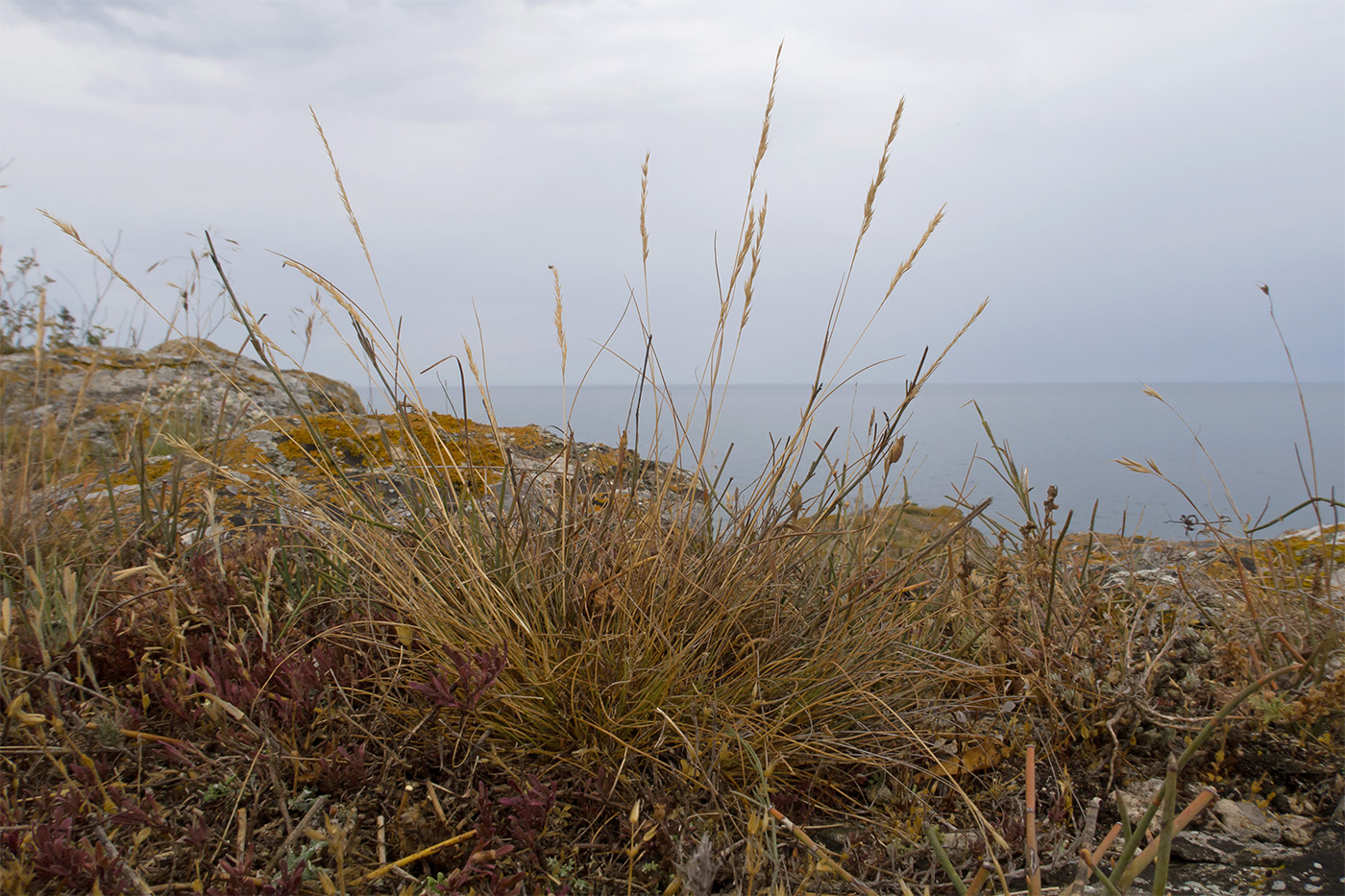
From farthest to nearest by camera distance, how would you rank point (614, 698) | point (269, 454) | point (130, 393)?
point (130, 393) → point (269, 454) → point (614, 698)

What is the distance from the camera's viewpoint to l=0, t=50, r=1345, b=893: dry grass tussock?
1394 millimetres

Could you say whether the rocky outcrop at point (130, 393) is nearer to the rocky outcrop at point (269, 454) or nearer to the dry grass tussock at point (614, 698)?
the rocky outcrop at point (269, 454)

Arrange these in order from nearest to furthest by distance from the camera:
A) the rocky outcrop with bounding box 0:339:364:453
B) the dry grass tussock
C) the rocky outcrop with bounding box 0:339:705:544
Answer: the dry grass tussock < the rocky outcrop with bounding box 0:339:705:544 < the rocky outcrop with bounding box 0:339:364:453

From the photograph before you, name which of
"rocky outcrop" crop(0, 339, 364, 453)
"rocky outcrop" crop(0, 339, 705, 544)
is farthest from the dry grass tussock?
"rocky outcrop" crop(0, 339, 364, 453)

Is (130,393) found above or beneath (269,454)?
above

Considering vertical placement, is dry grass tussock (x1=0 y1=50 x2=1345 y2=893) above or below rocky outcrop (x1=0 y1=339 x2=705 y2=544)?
below

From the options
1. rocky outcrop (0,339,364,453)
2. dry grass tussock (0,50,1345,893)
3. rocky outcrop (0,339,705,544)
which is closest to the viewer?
dry grass tussock (0,50,1345,893)

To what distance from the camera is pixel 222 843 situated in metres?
1.38

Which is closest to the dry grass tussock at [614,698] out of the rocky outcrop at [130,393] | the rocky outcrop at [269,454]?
the rocky outcrop at [269,454]

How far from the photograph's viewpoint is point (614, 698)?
1635 millimetres

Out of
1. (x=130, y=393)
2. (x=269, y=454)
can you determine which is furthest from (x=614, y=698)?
(x=130, y=393)

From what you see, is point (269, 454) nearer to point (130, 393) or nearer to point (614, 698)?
point (130, 393)

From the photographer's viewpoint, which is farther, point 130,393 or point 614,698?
point 130,393

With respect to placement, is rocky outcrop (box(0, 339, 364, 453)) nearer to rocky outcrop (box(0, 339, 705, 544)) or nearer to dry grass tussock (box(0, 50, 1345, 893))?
rocky outcrop (box(0, 339, 705, 544))
